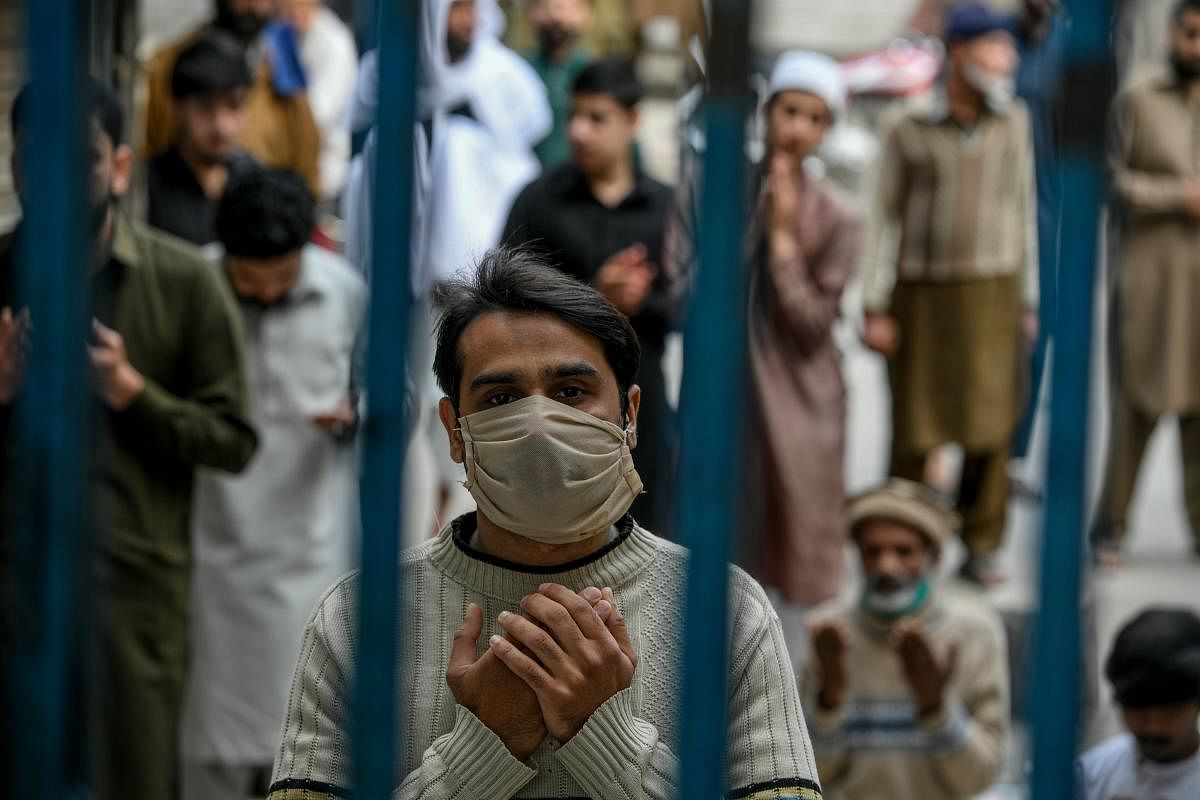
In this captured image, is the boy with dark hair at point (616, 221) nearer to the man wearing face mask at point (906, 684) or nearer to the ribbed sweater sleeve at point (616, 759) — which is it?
the man wearing face mask at point (906, 684)

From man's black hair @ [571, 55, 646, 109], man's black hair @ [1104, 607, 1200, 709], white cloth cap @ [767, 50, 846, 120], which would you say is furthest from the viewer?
white cloth cap @ [767, 50, 846, 120]

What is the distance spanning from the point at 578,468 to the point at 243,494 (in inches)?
98.2

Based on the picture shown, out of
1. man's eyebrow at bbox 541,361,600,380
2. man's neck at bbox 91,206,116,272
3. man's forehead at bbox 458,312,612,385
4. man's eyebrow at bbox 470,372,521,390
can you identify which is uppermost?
man's neck at bbox 91,206,116,272

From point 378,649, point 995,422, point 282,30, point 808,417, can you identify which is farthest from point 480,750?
point 282,30

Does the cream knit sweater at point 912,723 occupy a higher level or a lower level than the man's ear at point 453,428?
lower

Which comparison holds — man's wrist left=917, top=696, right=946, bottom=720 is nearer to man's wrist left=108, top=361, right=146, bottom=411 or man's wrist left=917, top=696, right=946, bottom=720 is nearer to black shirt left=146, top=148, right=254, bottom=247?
man's wrist left=108, top=361, right=146, bottom=411

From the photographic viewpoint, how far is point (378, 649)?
158cm

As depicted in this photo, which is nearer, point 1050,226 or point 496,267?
point 1050,226

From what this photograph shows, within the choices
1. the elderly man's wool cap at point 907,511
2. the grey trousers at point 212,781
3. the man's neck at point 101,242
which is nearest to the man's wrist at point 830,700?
the elderly man's wool cap at point 907,511

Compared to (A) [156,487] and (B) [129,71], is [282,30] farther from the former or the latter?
(A) [156,487]

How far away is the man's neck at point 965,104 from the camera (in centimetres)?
593

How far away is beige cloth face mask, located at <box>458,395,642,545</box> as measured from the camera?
82.2 inches

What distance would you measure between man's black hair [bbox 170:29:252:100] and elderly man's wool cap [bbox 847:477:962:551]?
73.9 inches

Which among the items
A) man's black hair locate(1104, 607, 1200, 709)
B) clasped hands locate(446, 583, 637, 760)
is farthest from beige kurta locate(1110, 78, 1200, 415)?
clasped hands locate(446, 583, 637, 760)
